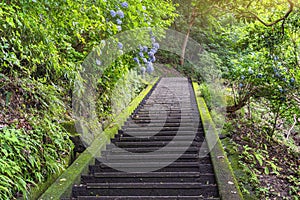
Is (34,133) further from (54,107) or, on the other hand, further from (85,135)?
(85,135)

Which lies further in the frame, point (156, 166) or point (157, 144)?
point (157, 144)

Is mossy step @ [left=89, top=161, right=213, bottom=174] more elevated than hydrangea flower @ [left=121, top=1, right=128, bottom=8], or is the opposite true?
hydrangea flower @ [left=121, top=1, right=128, bottom=8]

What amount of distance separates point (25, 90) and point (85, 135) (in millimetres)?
1186

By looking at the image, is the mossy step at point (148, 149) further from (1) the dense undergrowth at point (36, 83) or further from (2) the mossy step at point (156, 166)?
(1) the dense undergrowth at point (36, 83)

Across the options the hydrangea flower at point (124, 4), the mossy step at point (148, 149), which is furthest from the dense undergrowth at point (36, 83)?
the mossy step at point (148, 149)

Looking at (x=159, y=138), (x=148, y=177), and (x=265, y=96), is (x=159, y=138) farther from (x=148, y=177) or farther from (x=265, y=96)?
(x=265, y=96)

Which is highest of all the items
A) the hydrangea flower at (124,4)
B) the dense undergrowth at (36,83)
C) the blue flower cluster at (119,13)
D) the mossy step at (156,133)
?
the hydrangea flower at (124,4)

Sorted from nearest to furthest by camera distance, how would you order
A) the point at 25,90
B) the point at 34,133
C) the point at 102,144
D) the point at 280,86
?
the point at 34,133 → the point at 25,90 → the point at 102,144 → the point at 280,86

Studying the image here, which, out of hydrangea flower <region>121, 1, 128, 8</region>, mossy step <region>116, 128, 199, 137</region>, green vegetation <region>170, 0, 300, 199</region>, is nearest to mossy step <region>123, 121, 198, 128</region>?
mossy step <region>116, 128, 199, 137</region>

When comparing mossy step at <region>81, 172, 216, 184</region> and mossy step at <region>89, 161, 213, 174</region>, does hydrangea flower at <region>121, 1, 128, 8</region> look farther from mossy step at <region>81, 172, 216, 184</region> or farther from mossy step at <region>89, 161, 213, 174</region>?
mossy step at <region>81, 172, 216, 184</region>

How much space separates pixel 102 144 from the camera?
4.39 m

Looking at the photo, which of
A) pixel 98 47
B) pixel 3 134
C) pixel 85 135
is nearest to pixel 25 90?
pixel 3 134

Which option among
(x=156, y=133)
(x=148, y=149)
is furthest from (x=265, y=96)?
(x=148, y=149)

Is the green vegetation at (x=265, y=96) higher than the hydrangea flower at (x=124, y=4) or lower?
lower
